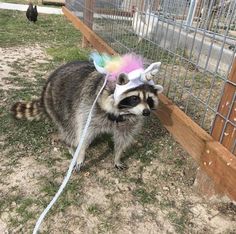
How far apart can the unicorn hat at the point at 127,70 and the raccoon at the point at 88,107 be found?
0.03 m

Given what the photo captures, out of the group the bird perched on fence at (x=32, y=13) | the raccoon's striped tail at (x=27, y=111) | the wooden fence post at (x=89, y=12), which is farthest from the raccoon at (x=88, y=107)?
the bird perched on fence at (x=32, y=13)

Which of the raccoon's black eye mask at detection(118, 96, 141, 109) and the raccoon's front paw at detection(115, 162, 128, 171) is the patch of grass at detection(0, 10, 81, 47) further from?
the raccoon's black eye mask at detection(118, 96, 141, 109)

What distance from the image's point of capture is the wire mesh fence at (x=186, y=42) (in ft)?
7.79

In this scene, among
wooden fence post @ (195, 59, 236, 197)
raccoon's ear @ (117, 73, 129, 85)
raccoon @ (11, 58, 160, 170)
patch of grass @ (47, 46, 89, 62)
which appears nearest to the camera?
wooden fence post @ (195, 59, 236, 197)

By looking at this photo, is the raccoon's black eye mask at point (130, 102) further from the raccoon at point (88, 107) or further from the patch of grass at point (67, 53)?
the patch of grass at point (67, 53)

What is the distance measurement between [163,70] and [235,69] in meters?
1.20

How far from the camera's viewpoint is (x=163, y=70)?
3258mm

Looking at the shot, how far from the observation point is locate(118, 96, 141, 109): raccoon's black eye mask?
2.32 metres

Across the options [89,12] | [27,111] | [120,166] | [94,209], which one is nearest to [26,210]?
[94,209]

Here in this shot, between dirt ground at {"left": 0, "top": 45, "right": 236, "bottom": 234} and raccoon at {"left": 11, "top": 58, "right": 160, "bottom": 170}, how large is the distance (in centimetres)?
13

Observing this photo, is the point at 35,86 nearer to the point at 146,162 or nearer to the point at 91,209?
the point at 146,162

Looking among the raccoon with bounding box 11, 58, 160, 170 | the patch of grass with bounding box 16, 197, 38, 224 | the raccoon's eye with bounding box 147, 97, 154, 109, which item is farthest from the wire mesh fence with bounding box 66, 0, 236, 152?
the patch of grass with bounding box 16, 197, 38, 224

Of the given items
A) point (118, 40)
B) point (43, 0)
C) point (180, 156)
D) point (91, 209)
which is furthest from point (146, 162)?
point (43, 0)

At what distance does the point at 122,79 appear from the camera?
7.45 ft
